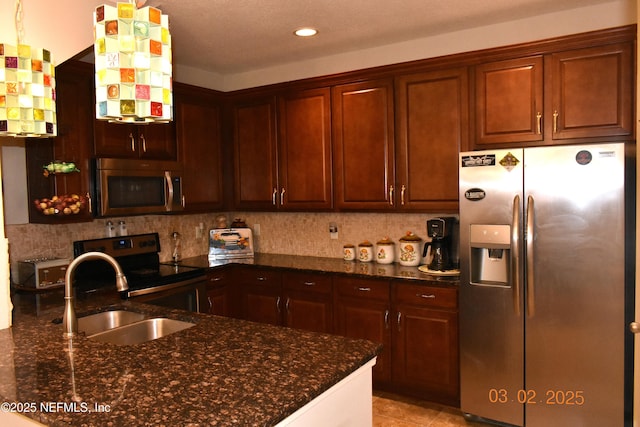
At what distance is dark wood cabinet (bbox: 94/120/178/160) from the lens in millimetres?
3371

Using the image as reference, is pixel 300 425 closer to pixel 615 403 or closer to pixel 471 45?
pixel 615 403

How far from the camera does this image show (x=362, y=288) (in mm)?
3410

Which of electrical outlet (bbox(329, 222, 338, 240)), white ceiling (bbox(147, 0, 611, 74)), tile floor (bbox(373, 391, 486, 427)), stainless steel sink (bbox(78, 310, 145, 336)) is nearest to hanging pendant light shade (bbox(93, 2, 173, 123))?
stainless steel sink (bbox(78, 310, 145, 336))

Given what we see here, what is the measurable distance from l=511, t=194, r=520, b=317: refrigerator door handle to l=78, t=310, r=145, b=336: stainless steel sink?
2.05 meters

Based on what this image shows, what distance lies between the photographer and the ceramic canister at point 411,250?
3.57 metres

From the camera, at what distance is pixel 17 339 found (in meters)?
1.90

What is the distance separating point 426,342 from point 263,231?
6.61 feet

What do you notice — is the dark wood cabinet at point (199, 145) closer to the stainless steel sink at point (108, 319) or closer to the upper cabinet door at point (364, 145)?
the upper cabinet door at point (364, 145)

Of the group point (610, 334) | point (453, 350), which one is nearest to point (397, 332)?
point (453, 350)

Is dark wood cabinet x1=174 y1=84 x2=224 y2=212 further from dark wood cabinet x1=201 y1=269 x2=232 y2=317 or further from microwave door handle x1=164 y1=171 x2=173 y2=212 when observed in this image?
dark wood cabinet x1=201 y1=269 x2=232 y2=317

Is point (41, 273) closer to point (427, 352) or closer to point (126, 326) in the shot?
point (126, 326)

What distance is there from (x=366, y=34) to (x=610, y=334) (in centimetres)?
245

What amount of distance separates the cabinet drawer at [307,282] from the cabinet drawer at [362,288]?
0.09 metres

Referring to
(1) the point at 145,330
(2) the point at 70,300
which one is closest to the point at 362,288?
(1) the point at 145,330
